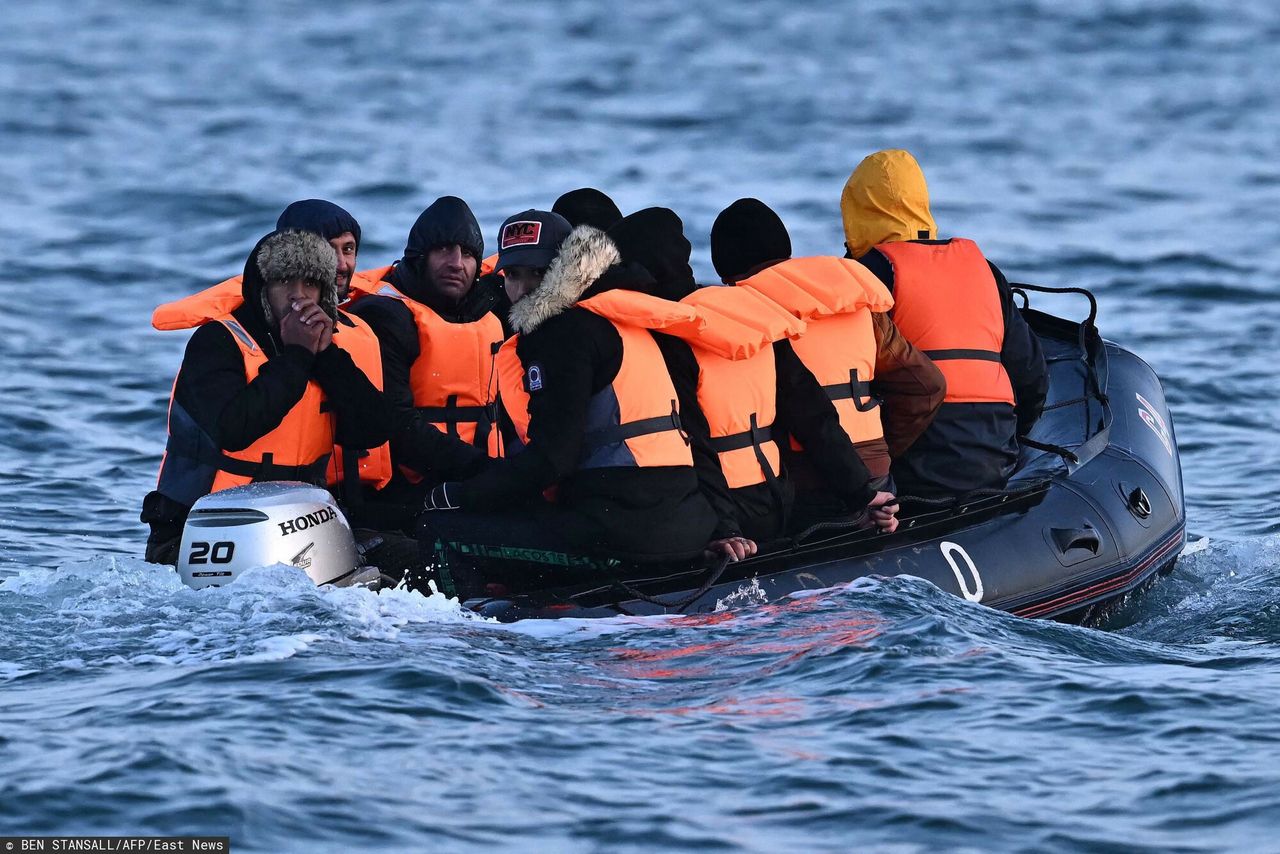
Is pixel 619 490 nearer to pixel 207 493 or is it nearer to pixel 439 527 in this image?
pixel 439 527

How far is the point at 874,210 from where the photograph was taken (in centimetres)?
691

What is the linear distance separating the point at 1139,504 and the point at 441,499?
2827 mm

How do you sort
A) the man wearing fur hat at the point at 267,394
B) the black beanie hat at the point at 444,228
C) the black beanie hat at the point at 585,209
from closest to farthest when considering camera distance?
the man wearing fur hat at the point at 267,394 → the black beanie hat at the point at 444,228 → the black beanie hat at the point at 585,209

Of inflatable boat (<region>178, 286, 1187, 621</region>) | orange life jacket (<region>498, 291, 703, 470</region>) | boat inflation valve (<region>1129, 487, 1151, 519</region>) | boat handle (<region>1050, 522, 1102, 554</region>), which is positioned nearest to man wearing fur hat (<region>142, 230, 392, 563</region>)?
inflatable boat (<region>178, 286, 1187, 621</region>)

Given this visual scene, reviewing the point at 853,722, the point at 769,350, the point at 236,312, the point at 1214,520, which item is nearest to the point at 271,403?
the point at 236,312

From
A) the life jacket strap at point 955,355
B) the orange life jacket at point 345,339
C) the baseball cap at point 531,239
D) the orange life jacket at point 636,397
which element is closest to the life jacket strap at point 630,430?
the orange life jacket at point 636,397

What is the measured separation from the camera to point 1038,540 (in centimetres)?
685

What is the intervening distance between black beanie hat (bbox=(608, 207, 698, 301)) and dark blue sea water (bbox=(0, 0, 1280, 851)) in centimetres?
109

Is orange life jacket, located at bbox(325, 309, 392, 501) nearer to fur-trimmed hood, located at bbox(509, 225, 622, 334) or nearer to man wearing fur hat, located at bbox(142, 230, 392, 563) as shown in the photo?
man wearing fur hat, located at bbox(142, 230, 392, 563)

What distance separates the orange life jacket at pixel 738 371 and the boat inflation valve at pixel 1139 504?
6.02 ft

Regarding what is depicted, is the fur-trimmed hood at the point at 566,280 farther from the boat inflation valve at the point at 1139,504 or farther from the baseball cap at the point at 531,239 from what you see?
the boat inflation valve at the point at 1139,504

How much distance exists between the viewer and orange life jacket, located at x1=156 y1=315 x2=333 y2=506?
6.22 m

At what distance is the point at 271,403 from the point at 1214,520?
5.10 m

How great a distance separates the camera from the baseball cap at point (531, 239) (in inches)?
234
